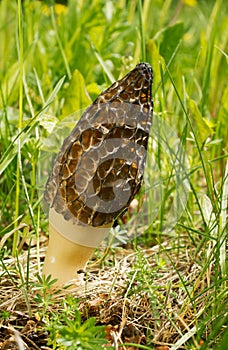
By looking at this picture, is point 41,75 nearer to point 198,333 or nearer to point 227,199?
point 227,199

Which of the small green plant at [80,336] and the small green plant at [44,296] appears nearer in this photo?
the small green plant at [80,336]

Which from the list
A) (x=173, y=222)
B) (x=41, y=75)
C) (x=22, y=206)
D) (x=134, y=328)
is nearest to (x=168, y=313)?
(x=134, y=328)

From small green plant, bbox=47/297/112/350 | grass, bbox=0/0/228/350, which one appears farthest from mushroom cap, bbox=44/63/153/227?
small green plant, bbox=47/297/112/350

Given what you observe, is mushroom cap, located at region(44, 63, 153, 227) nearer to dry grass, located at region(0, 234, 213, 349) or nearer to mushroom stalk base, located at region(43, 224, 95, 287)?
mushroom stalk base, located at region(43, 224, 95, 287)

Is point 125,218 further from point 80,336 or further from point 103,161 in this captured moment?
point 80,336

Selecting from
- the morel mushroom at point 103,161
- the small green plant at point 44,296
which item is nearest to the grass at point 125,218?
the small green plant at point 44,296

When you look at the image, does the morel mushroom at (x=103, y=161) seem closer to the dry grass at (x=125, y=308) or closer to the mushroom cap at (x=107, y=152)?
the mushroom cap at (x=107, y=152)

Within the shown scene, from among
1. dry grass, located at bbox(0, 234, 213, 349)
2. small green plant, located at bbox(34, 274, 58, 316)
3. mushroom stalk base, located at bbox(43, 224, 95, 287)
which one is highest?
mushroom stalk base, located at bbox(43, 224, 95, 287)
